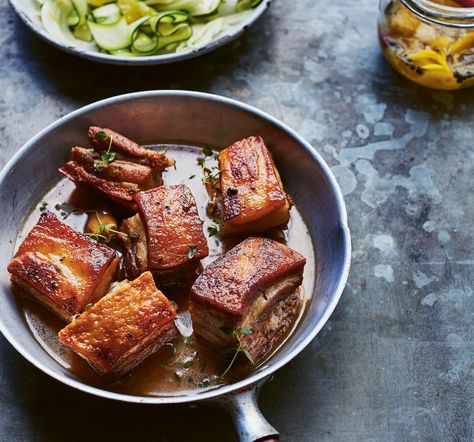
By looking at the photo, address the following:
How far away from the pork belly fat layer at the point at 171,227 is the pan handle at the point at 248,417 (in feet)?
1.64

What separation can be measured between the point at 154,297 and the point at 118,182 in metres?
0.57

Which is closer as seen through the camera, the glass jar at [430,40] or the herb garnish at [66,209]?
the herb garnish at [66,209]

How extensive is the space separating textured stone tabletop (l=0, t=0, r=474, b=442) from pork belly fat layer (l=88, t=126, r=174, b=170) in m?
0.60

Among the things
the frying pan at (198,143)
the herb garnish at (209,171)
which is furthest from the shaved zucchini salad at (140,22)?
the herb garnish at (209,171)

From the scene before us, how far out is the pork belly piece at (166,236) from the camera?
7.72ft

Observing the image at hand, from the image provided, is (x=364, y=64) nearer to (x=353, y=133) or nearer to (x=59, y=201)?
(x=353, y=133)

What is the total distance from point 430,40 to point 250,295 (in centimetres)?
158

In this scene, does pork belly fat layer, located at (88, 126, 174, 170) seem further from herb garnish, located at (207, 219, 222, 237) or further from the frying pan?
herb garnish, located at (207, 219, 222, 237)

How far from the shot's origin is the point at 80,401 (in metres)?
2.41

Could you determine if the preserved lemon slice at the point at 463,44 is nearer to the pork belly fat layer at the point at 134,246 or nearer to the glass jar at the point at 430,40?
the glass jar at the point at 430,40

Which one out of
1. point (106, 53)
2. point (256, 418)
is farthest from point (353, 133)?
point (256, 418)

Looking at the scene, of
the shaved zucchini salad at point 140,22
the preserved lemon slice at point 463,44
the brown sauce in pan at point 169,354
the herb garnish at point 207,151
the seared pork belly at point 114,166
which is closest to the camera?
the brown sauce in pan at point 169,354

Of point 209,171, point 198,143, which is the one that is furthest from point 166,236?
point 198,143

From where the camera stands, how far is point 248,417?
2104 millimetres
